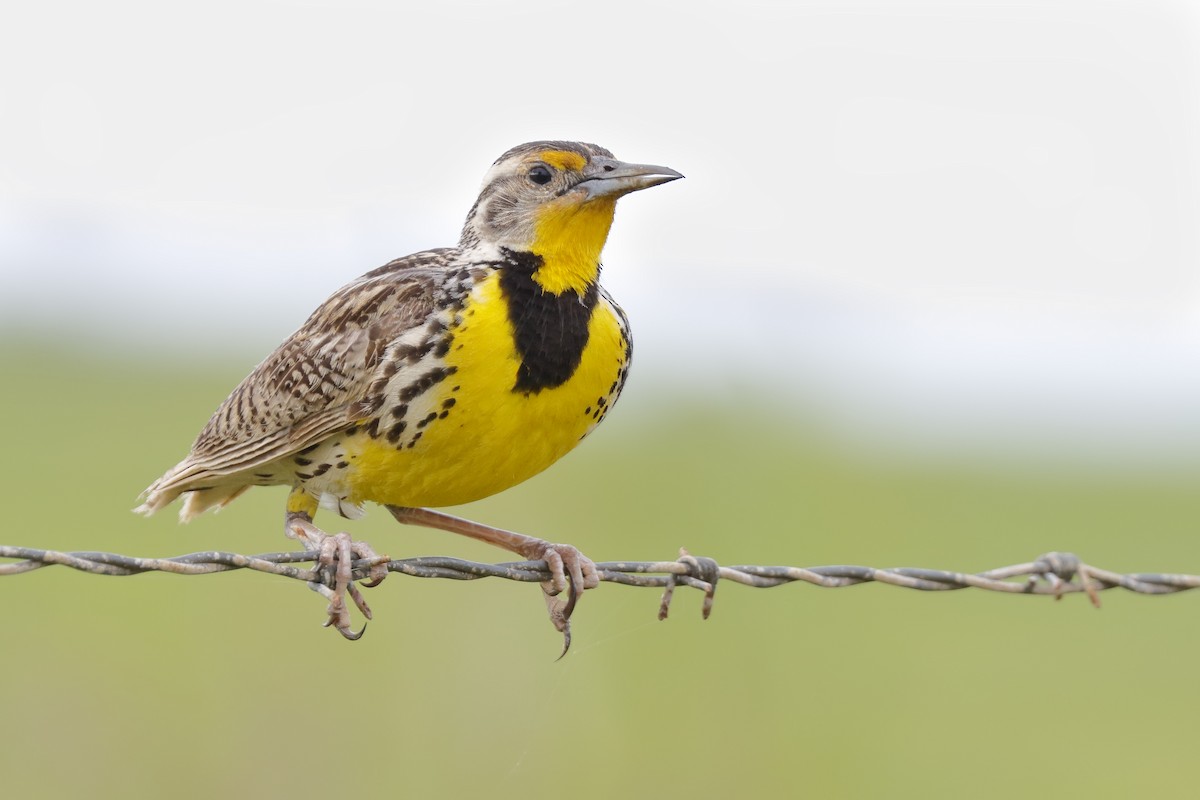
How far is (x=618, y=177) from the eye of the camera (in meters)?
3.54

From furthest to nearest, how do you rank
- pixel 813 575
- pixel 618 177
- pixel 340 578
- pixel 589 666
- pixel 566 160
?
1. pixel 589 666
2. pixel 566 160
3. pixel 618 177
4. pixel 340 578
5. pixel 813 575

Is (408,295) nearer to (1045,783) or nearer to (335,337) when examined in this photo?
(335,337)

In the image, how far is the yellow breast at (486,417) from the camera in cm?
323

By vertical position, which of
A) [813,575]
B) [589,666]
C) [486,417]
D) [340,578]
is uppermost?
[589,666]

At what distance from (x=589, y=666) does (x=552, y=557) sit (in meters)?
3.86

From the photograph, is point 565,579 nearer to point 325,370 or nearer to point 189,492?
point 325,370

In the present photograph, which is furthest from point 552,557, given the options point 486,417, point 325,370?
point 325,370

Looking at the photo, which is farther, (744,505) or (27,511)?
(744,505)

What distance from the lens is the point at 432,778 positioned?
5.68 m

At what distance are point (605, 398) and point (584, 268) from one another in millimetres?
309

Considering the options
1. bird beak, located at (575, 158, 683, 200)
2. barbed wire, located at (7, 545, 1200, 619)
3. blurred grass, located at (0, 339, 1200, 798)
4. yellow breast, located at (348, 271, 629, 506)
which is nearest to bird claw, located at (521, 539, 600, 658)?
yellow breast, located at (348, 271, 629, 506)

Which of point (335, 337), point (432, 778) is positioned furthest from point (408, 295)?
point (432, 778)

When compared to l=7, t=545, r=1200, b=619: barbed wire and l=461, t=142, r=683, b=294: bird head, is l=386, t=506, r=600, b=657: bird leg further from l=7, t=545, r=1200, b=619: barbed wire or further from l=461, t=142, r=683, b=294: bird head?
l=461, t=142, r=683, b=294: bird head

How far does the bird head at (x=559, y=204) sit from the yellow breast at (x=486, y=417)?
0.14m
